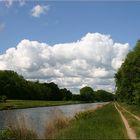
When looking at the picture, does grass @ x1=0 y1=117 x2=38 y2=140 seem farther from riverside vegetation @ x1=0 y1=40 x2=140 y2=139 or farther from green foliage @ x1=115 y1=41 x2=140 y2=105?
green foliage @ x1=115 y1=41 x2=140 y2=105

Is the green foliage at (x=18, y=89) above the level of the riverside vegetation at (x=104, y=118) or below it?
above

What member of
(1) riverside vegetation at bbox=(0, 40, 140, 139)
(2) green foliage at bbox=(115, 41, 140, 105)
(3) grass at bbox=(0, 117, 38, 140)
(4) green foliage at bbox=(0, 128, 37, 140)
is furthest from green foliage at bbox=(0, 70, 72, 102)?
(4) green foliage at bbox=(0, 128, 37, 140)

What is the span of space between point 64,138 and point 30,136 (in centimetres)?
441

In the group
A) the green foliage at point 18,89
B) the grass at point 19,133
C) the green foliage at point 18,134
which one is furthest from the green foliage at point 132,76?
the green foliage at point 18,89

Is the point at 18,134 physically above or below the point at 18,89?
below

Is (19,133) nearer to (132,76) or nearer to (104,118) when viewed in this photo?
(104,118)

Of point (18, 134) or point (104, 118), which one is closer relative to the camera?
point (18, 134)

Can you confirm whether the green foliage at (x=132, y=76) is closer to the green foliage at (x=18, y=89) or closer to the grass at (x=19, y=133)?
the grass at (x=19, y=133)

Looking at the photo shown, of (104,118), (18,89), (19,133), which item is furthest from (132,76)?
(18,89)

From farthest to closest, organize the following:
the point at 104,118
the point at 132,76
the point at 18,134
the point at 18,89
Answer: the point at 18,89 < the point at 132,76 < the point at 104,118 < the point at 18,134

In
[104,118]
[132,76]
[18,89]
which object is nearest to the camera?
[104,118]

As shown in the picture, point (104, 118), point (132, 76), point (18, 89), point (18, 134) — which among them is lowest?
point (18, 134)

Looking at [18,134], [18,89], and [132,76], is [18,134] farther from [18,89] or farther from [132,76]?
[18,89]


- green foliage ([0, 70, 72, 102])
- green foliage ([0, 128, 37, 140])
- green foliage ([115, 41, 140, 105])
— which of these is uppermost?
green foliage ([0, 70, 72, 102])
